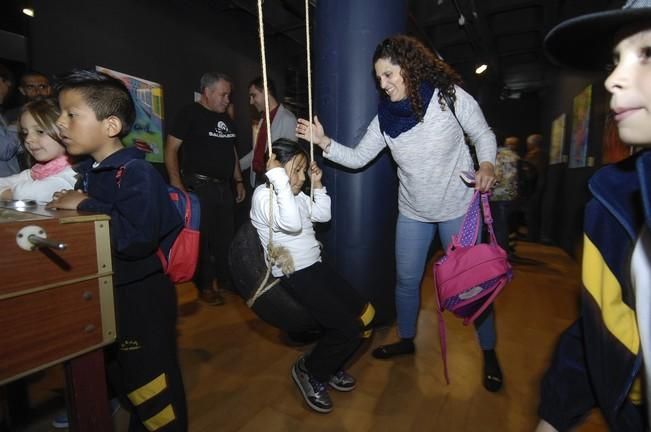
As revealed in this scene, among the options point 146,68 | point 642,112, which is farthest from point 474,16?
point 642,112

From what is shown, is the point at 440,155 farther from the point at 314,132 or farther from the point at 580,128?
the point at 580,128

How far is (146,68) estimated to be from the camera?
3.34m

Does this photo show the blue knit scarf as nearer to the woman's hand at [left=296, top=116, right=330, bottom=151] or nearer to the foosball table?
the woman's hand at [left=296, top=116, right=330, bottom=151]

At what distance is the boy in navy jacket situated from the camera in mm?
1052

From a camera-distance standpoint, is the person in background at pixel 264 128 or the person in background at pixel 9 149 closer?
the person in background at pixel 9 149

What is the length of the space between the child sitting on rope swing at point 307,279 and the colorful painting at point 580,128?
13.3 feet

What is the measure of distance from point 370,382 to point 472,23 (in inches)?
200

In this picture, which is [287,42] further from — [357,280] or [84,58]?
[357,280]

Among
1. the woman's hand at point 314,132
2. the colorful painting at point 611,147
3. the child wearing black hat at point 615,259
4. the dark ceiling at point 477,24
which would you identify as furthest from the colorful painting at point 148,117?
the colorful painting at point 611,147

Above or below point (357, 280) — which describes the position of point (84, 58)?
above

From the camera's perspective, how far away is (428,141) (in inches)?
62.4

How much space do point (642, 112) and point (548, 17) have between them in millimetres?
5581

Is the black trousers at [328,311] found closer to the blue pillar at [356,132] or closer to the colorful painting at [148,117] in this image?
the blue pillar at [356,132]

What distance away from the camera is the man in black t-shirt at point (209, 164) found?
2.73 meters
